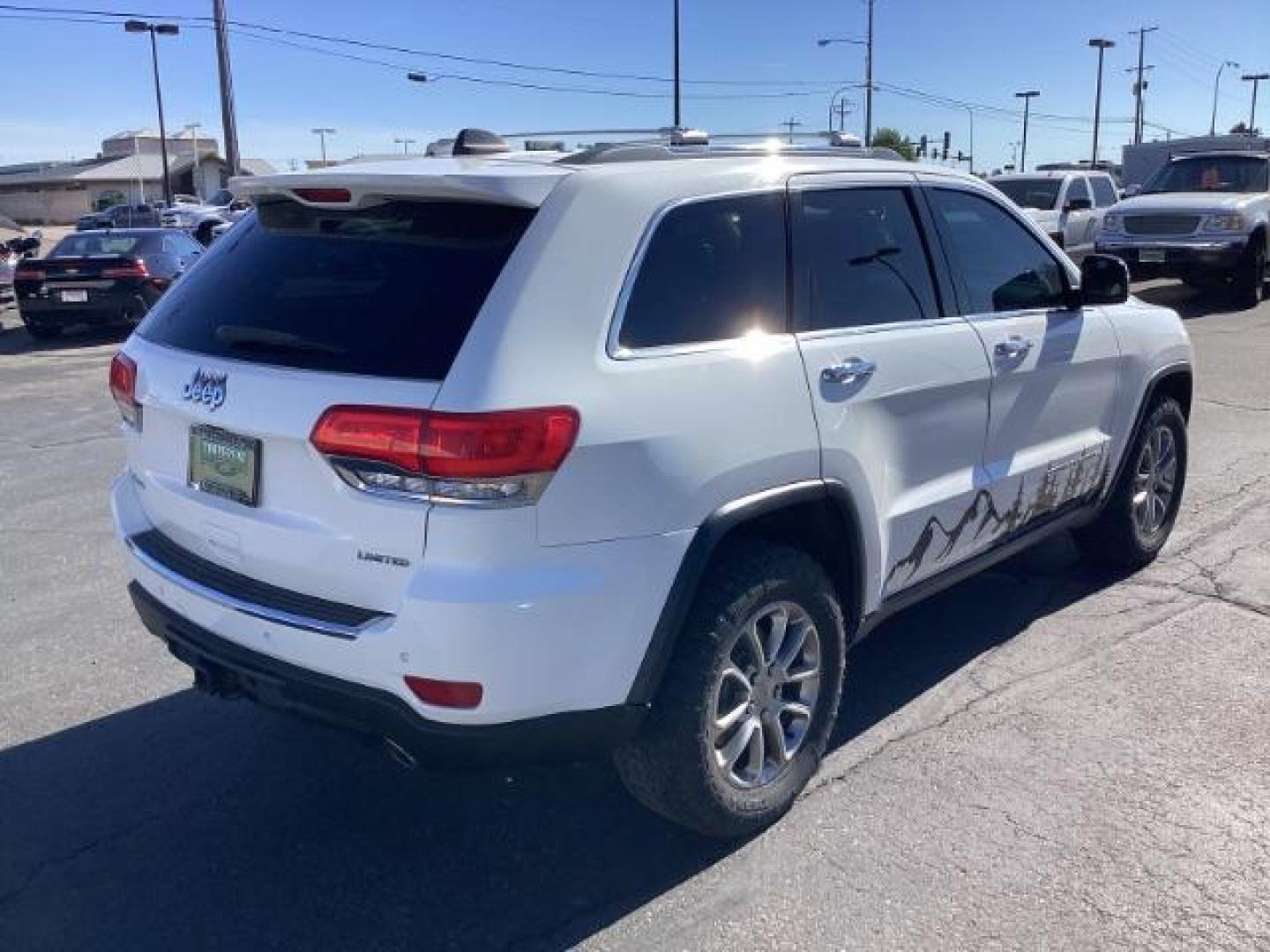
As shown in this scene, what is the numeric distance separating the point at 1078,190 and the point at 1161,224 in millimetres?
4081

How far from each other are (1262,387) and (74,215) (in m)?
96.8

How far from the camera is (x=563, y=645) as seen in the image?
2717mm

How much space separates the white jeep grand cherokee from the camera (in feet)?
8.79

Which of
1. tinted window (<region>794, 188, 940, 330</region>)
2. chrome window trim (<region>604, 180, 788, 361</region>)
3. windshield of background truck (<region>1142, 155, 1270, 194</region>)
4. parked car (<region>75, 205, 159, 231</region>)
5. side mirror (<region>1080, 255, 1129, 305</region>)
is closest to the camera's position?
chrome window trim (<region>604, 180, 788, 361</region>)

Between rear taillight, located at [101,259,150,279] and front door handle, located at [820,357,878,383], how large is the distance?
44.8 feet

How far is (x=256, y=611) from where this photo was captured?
297 cm

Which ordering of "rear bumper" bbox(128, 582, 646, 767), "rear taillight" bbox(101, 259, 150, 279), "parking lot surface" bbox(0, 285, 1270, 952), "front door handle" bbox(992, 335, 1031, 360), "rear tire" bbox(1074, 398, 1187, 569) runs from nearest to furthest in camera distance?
"rear bumper" bbox(128, 582, 646, 767) < "parking lot surface" bbox(0, 285, 1270, 952) < "front door handle" bbox(992, 335, 1031, 360) < "rear tire" bbox(1074, 398, 1187, 569) < "rear taillight" bbox(101, 259, 150, 279)

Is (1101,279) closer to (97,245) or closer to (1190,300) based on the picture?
(97,245)

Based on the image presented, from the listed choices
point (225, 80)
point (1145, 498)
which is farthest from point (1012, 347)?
point (225, 80)

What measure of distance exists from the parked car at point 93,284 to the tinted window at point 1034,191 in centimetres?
1300

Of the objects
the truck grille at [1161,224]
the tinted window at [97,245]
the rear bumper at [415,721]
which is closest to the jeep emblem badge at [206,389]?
the rear bumper at [415,721]

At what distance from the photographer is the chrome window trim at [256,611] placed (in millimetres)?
2771

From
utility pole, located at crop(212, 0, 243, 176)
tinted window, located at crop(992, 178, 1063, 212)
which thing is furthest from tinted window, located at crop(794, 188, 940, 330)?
utility pole, located at crop(212, 0, 243, 176)

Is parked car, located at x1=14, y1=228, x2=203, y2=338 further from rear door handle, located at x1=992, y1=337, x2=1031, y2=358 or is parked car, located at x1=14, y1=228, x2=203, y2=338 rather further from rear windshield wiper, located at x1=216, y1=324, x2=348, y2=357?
rear door handle, located at x1=992, y1=337, x2=1031, y2=358
